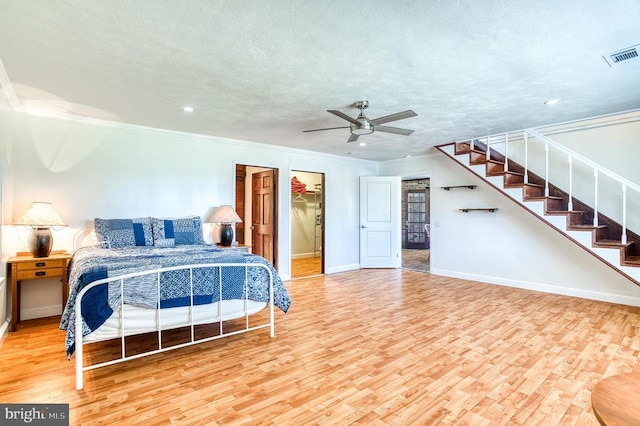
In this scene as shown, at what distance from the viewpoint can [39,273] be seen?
357 centimetres

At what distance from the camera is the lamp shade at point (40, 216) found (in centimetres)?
353

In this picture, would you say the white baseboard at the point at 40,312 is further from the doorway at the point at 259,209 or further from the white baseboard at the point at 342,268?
the white baseboard at the point at 342,268

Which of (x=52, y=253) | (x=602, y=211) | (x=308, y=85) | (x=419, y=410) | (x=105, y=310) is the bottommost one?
(x=419, y=410)

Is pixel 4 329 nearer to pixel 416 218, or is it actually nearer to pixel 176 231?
pixel 176 231

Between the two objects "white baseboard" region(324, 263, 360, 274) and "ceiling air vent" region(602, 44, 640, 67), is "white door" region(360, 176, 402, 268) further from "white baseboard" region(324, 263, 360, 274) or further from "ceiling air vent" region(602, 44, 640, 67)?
"ceiling air vent" region(602, 44, 640, 67)

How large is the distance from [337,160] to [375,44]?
4.63 m

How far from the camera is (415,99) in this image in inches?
136

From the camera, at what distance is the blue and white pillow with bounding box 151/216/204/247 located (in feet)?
14.2

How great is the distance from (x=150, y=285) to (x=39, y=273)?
76.5 inches

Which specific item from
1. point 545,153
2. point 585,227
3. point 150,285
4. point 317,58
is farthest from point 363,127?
point 545,153

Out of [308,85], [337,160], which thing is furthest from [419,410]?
[337,160]

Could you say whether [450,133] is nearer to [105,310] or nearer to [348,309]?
[348,309]

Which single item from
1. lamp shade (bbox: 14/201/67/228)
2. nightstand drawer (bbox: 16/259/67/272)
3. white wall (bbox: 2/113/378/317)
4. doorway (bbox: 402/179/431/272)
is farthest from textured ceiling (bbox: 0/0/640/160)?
doorway (bbox: 402/179/431/272)

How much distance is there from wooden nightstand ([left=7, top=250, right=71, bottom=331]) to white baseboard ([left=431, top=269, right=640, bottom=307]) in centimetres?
622
